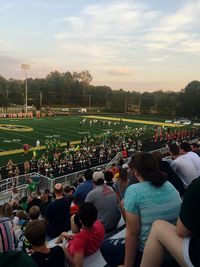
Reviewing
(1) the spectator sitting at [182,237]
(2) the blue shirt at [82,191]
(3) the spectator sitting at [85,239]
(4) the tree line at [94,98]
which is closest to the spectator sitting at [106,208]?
(3) the spectator sitting at [85,239]

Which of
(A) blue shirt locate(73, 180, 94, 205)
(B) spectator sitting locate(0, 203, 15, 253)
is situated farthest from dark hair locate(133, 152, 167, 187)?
(A) blue shirt locate(73, 180, 94, 205)

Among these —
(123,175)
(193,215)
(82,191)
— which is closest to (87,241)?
(193,215)

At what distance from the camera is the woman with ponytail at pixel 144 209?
2.92 metres

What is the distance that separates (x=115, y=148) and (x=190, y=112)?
52867 millimetres

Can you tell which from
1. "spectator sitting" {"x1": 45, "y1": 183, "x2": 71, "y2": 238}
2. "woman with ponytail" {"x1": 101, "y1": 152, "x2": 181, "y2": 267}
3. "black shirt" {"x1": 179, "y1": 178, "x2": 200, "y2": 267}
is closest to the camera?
"black shirt" {"x1": 179, "y1": 178, "x2": 200, "y2": 267}

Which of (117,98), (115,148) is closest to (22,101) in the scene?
(117,98)

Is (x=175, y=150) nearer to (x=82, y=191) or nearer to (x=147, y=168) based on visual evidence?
(x=82, y=191)

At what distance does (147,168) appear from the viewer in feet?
10.6

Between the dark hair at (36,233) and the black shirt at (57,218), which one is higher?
the dark hair at (36,233)

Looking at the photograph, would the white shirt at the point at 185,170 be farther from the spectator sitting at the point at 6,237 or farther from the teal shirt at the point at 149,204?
the spectator sitting at the point at 6,237

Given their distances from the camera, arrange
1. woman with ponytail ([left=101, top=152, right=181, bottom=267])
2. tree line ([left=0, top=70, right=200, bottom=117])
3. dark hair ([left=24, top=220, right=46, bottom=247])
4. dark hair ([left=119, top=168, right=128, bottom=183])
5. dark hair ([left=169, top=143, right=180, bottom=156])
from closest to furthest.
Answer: woman with ponytail ([left=101, top=152, right=181, bottom=267]) → dark hair ([left=24, top=220, right=46, bottom=247]) → dark hair ([left=119, top=168, right=128, bottom=183]) → dark hair ([left=169, top=143, right=180, bottom=156]) → tree line ([left=0, top=70, right=200, bottom=117])

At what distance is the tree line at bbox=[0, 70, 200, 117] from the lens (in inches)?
3142

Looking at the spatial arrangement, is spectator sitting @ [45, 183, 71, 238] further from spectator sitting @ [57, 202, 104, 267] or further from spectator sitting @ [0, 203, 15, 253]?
spectator sitting @ [0, 203, 15, 253]

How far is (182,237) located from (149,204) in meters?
0.58
